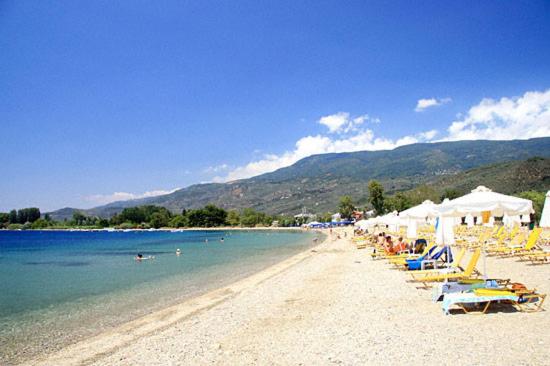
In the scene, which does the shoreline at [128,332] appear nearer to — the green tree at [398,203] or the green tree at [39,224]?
the green tree at [398,203]

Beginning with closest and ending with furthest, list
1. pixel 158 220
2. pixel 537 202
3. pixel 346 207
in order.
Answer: pixel 537 202 → pixel 346 207 → pixel 158 220

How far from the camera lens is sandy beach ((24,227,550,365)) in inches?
228

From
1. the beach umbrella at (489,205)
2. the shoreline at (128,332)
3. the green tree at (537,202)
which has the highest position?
the beach umbrella at (489,205)

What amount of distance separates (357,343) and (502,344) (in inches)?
84.3

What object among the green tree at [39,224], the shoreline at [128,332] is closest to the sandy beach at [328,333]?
the shoreline at [128,332]

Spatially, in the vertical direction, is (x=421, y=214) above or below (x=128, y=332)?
above

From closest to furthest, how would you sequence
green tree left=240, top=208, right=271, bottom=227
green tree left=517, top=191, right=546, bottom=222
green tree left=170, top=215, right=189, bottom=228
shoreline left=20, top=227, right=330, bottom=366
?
shoreline left=20, top=227, right=330, bottom=366, green tree left=517, top=191, right=546, bottom=222, green tree left=240, top=208, right=271, bottom=227, green tree left=170, top=215, right=189, bottom=228

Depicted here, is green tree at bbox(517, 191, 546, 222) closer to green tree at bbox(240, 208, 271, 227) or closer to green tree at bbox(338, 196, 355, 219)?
green tree at bbox(338, 196, 355, 219)

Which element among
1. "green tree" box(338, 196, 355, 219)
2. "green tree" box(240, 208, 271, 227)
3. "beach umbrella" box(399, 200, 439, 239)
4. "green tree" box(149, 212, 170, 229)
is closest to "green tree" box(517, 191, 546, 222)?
"beach umbrella" box(399, 200, 439, 239)

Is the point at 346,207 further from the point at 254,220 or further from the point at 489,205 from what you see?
the point at 489,205

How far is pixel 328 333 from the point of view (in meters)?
7.20

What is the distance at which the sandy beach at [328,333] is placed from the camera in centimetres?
579

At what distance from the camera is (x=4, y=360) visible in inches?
314

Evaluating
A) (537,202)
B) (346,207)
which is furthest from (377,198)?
(537,202)
